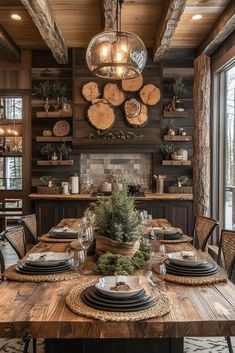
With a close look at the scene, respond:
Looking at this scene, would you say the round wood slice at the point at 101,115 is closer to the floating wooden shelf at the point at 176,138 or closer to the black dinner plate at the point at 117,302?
the floating wooden shelf at the point at 176,138

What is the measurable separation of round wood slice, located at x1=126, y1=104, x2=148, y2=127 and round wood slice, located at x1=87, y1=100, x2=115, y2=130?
0.28 meters

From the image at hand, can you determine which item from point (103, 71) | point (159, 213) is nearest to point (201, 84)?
point (159, 213)

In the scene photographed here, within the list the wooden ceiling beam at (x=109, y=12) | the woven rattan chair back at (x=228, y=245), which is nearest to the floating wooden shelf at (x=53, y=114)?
the wooden ceiling beam at (x=109, y=12)

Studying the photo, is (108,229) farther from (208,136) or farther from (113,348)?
(208,136)

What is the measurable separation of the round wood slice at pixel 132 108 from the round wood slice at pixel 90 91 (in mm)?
504

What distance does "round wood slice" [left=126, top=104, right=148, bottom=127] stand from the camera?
6.03m

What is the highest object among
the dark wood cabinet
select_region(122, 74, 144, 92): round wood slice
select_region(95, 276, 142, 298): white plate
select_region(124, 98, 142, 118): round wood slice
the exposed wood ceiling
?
the exposed wood ceiling

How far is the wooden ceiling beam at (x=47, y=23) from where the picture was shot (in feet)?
12.5

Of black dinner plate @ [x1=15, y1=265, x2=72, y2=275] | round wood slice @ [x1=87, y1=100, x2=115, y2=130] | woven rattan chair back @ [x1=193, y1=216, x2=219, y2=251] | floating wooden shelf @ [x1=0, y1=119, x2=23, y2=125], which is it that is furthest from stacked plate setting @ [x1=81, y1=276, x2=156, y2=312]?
floating wooden shelf @ [x1=0, y1=119, x2=23, y2=125]

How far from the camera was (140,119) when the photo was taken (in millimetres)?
6035

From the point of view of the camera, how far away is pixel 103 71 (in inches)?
124

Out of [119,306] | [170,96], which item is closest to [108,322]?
[119,306]

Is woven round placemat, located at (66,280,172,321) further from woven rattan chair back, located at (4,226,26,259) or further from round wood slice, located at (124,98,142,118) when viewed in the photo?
round wood slice, located at (124,98,142,118)

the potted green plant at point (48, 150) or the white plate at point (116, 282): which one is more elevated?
the potted green plant at point (48, 150)
